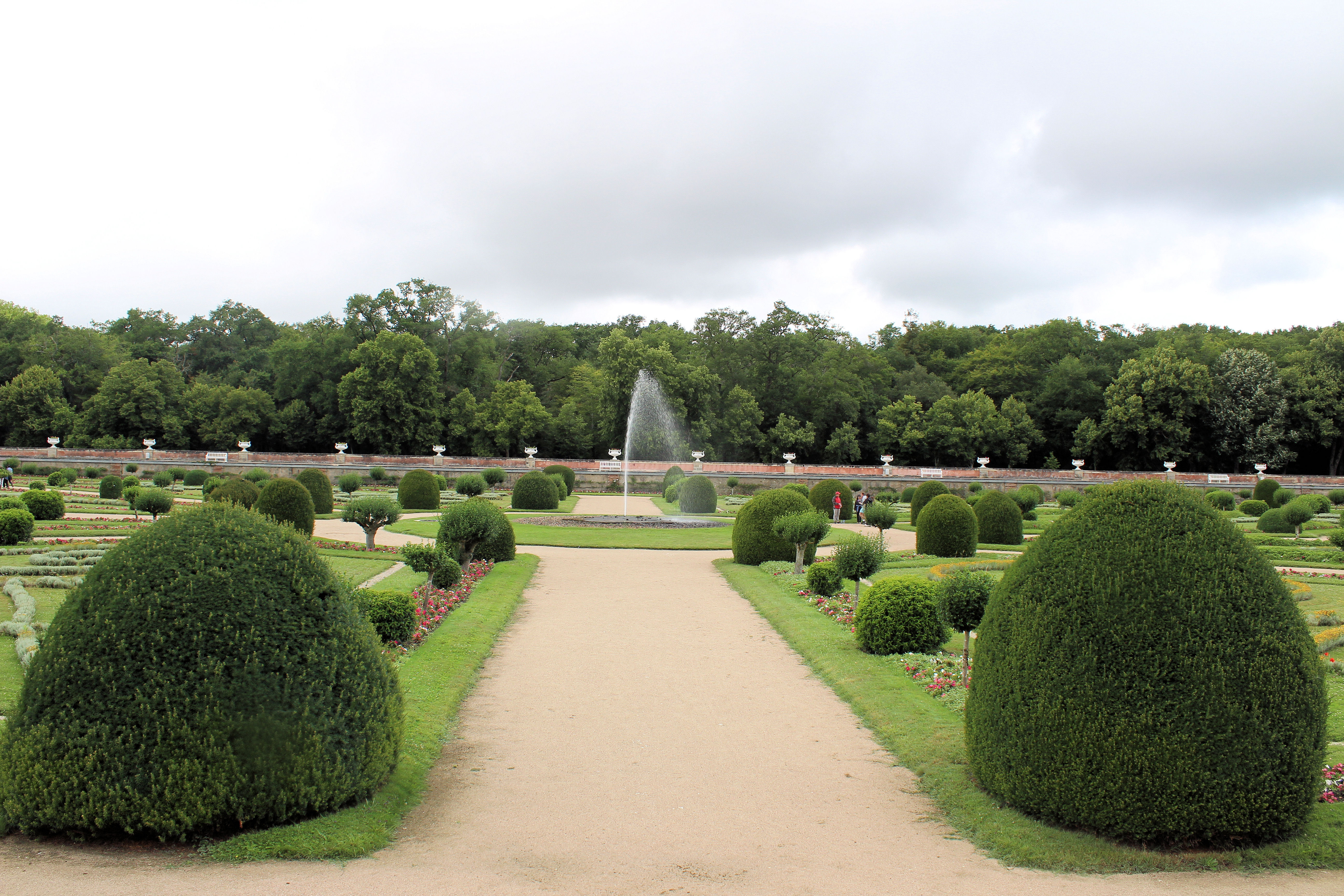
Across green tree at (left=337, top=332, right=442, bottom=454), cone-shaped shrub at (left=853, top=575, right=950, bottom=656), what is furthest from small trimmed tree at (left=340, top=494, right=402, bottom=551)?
green tree at (left=337, top=332, right=442, bottom=454)

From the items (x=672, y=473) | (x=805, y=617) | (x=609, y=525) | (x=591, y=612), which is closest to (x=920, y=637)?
(x=805, y=617)

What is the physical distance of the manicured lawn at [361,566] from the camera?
14.2 meters

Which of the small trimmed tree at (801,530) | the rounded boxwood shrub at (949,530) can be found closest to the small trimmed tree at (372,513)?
the small trimmed tree at (801,530)

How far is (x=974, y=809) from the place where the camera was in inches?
210

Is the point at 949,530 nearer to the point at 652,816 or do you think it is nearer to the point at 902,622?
the point at 902,622

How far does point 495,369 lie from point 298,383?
1406 cm

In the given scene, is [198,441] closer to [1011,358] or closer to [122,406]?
[122,406]

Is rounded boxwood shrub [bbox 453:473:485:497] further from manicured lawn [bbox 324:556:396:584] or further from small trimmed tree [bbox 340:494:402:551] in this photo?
manicured lawn [bbox 324:556:396:584]

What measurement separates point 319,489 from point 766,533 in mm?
16278

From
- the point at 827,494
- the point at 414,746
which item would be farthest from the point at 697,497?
the point at 414,746

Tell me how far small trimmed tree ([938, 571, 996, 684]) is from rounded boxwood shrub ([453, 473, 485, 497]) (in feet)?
80.0

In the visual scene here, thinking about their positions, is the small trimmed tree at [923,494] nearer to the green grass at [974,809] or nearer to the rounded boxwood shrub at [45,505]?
the green grass at [974,809]

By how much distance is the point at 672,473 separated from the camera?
44.4 metres

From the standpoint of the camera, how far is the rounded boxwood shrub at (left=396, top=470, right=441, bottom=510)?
102 ft
